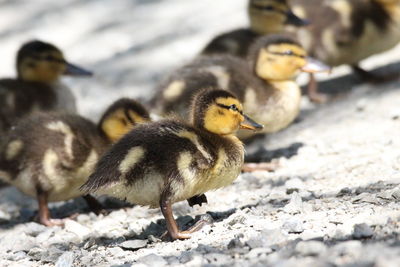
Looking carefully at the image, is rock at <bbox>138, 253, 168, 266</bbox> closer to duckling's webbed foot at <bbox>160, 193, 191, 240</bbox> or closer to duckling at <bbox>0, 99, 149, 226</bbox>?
duckling's webbed foot at <bbox>160, 193, 191, 240</bbox>

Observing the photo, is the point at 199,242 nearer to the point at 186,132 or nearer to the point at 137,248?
the point at 137,248

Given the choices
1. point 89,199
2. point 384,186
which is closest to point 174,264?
point 384,186

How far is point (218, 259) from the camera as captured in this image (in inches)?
101

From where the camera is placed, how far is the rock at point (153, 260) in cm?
268

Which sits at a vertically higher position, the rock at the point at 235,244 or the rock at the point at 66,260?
the rock at the point at 235,244

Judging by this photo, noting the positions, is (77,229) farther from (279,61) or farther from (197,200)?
(279,61)

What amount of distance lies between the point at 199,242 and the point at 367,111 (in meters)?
1.99

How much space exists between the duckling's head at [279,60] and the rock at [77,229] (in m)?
1.35

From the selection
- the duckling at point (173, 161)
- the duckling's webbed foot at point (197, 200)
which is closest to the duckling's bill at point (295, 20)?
the duckling at point (173, 161)

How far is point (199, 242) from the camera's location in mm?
2904

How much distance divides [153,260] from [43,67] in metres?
2.47

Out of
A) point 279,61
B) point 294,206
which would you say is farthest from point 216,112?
point 279,61

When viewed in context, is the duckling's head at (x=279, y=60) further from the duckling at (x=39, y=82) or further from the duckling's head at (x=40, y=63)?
the duckling's head at (x=40, y=63)

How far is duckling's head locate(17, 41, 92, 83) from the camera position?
488 centimetres
